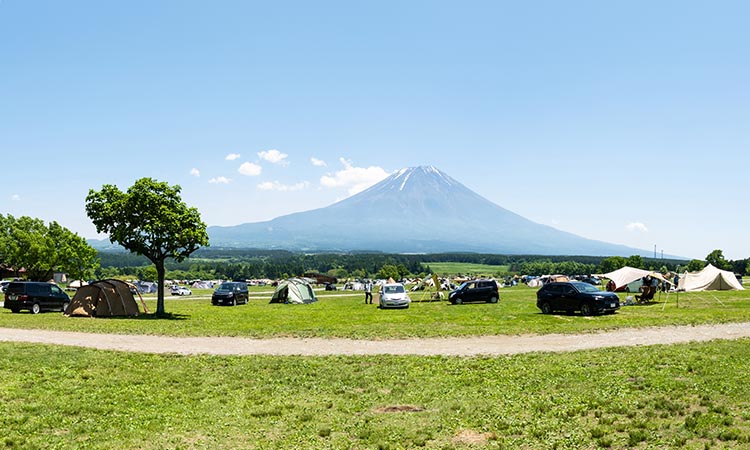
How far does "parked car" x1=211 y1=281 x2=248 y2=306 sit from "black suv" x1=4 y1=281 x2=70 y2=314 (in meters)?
10.8

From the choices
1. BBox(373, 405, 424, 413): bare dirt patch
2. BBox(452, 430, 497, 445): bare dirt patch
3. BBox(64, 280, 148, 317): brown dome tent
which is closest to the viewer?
BBox(452, 430, 497, 445): bare dirt patch

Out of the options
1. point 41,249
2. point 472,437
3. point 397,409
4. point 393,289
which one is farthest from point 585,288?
point 41,249

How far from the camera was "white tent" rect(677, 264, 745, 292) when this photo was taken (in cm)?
4178

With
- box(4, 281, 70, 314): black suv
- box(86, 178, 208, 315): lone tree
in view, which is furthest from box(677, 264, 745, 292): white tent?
box(4, 281, 70, 314): black suv

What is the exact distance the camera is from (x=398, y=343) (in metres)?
16.9

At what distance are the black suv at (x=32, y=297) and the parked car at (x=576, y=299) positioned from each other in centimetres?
2483

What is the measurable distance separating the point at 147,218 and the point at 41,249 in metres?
44.8

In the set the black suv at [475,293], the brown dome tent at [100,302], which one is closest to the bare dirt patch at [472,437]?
the brown dome tent at [100,302]

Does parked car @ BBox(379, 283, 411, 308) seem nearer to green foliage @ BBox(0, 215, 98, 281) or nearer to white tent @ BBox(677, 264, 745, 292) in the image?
white tent @ BBox(677, 264, 745, 292)

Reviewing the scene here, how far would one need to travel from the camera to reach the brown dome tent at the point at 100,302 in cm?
2766

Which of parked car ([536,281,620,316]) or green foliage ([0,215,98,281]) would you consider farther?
green foliage ([0,215,98,281])

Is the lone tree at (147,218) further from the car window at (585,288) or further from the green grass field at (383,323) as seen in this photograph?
the car window at (585,288)

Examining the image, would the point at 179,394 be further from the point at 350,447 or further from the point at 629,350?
the point at 629,350

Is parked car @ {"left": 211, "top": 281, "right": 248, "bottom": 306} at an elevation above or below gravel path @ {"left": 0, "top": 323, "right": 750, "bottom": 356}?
below
